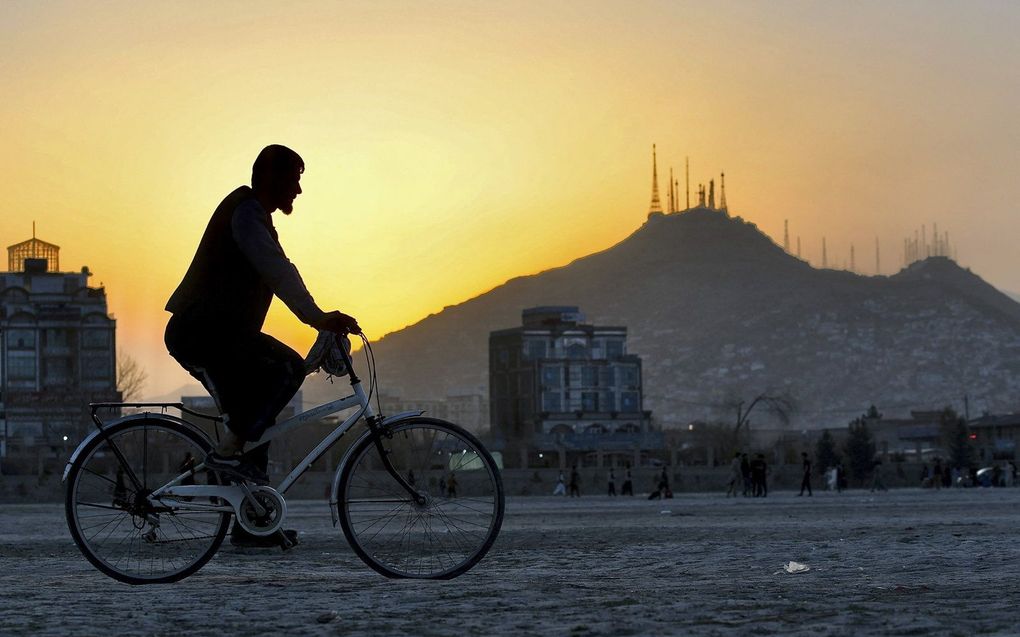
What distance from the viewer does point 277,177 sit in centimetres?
793

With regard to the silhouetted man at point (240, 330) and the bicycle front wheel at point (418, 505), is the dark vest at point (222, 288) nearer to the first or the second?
the silhouetted man at point (240, 330)

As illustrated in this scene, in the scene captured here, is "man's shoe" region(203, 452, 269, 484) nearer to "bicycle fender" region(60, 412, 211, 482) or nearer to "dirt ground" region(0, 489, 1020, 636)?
"bicycle fender" region(60, 412, 211, 482)

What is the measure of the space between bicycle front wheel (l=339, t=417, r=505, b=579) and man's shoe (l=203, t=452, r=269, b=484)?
15.8 inches

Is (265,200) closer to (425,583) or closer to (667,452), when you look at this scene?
(425,583)

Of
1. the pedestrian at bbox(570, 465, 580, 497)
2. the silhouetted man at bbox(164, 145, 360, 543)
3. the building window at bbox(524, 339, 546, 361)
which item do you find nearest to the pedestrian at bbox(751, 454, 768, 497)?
the pedestrian at bbox(570, 465, 580, 497)

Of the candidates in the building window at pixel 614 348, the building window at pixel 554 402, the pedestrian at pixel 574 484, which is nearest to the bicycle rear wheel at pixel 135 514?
the pedestrian at pixel 574 484

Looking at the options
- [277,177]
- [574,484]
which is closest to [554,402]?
[574,484]

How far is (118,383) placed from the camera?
12975 centimetres

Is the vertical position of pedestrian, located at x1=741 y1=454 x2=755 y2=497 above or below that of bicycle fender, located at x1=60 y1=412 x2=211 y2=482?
below

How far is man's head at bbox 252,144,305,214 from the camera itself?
792cm

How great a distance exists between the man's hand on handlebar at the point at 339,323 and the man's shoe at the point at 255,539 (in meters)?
0.97

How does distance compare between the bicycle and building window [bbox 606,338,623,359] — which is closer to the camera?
the bicycle

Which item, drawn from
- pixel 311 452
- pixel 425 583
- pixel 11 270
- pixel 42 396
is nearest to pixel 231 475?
pixel 311 452

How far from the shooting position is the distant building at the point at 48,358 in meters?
124
